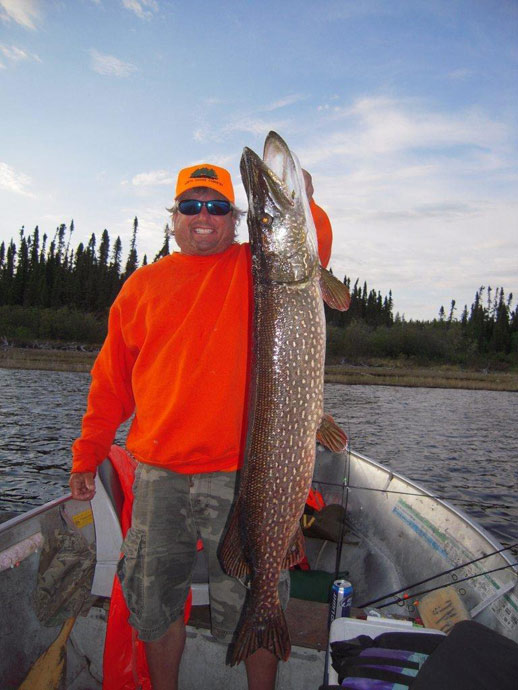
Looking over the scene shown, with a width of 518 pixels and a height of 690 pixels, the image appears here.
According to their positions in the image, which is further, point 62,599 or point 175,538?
point 62,599

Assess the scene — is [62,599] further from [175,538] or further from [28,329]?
[28,329]

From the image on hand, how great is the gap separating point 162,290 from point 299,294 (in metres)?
0.85

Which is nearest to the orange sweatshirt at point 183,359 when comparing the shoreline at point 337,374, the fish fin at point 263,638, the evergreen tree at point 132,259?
the fish fin at point 263,638

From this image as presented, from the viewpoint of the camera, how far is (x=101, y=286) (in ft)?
262

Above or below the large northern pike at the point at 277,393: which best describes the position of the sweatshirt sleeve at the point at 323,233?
above

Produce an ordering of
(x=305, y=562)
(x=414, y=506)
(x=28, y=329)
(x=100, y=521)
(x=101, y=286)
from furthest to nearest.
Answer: (x=101, y=286) < (x=28, y=329) < (x=414, y=506) < (x=305, y=562) < (x=100, y=521)

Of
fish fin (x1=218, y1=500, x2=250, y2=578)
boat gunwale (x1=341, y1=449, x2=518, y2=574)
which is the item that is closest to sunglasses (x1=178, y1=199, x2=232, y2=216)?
fish fin (x1=218, y1=500, x2=250, y2=578)

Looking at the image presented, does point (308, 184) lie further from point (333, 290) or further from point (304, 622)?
point (304, 622)

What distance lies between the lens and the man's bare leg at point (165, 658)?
277 centimetres

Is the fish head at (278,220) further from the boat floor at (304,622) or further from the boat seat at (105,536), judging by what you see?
the boat floor at (304,622)

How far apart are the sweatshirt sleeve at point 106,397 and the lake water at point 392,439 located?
7045 mm

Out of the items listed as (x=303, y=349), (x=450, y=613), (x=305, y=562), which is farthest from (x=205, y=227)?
(x=305, y=562)

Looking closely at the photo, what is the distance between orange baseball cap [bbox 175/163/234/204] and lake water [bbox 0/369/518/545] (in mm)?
8059

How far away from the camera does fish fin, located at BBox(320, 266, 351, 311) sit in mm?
2656
